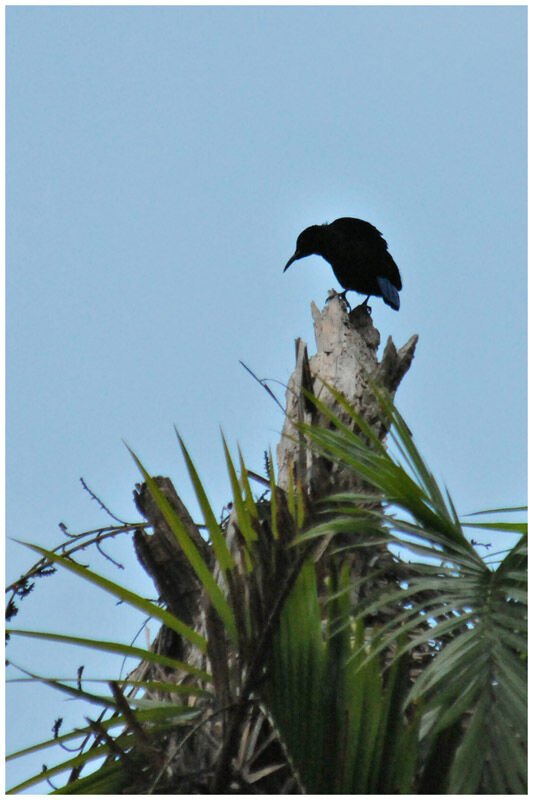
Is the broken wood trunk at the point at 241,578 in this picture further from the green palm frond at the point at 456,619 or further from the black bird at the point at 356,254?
the black bird at the point at 356,254

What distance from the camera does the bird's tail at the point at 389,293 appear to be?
22.2ft

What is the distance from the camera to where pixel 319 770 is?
86.6 inches

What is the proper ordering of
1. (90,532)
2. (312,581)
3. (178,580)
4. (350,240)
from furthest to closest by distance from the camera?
(350,240) → (90,532) → (178,580) → (312,581)

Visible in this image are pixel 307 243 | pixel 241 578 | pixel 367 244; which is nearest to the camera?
pixel 241 578

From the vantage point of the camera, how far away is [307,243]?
7.13 m

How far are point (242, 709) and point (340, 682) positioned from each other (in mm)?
244

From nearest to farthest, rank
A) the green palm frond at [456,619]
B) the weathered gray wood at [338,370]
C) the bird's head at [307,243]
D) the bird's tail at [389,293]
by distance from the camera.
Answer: the green palm frond at [456,619]
the weathered gray wood at [338,370]
the bird's tail at [389,293]
the bird's head at [307,243]

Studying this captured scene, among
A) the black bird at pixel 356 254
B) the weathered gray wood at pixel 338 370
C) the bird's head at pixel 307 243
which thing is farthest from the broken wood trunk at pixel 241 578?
the bird's head at pixel 307 243

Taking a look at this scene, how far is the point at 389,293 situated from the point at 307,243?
2.53 feet

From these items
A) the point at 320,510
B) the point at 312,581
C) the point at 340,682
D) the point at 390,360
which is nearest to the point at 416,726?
the point at 340,682

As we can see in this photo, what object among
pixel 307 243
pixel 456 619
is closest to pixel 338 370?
pixel 456 619

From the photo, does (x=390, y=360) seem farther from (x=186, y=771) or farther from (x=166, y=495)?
(x=186, y=771)

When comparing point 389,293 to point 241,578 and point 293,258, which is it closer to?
point 293,258

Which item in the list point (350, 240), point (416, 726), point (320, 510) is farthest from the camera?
point (350, 240)
